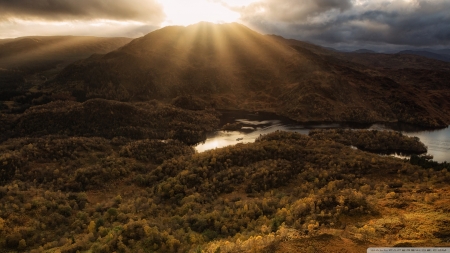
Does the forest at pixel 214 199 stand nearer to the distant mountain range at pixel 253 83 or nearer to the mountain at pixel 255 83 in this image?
the distant mountain range at pixel 253 83

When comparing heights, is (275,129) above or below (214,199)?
below

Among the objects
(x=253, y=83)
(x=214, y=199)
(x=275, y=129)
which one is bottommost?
(x=275, y=129)

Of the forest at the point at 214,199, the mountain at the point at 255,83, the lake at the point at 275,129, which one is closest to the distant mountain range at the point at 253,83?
the mountain at the point at 255,83

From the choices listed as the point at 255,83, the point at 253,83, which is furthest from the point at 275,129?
the point at 253,83

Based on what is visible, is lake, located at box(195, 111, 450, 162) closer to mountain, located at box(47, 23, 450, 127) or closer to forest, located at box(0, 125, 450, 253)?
mountain, located at box(47, 23, 450, 127)

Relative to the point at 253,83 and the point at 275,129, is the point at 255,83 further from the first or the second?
the point at 275,129

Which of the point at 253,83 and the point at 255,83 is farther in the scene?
the point at 253,83

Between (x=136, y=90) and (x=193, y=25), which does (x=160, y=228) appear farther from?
(x=193, y=25)

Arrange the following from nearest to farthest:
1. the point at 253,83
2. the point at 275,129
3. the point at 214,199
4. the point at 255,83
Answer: the point at 214,199
the point at 275,129
the point at 255,83
the point at 253,83
